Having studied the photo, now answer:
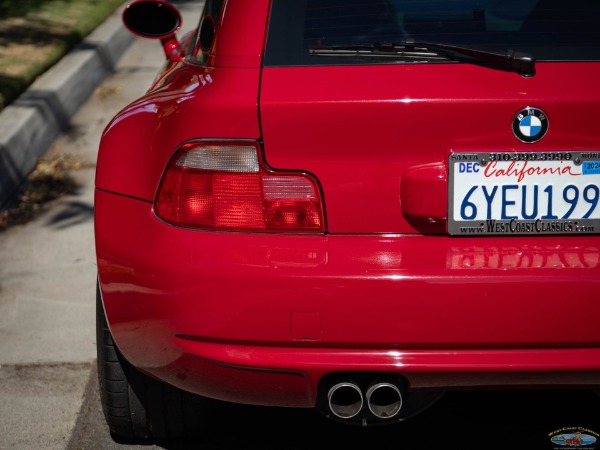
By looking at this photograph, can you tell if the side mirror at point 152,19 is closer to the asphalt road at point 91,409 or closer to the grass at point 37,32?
the asphalt road at point 91,409

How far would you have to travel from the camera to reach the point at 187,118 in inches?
102

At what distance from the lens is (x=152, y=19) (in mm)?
4188

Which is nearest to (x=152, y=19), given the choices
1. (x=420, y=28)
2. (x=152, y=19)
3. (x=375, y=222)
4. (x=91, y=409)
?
(x=152, y=19)

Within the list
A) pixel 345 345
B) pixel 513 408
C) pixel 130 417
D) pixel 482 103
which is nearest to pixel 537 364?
pixel 345 345

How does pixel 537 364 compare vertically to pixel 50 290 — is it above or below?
above

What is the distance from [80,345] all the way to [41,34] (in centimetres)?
614

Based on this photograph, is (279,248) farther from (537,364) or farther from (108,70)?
(108,70)

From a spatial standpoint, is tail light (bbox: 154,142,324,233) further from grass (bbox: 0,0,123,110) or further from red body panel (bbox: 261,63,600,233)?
grass (bbox: 0,0,123,110)

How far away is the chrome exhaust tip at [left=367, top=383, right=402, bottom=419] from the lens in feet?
8.55

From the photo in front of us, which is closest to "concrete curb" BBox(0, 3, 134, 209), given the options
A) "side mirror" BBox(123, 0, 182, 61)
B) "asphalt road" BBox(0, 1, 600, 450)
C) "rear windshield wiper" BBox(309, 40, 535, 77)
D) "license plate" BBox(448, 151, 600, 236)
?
"asphalt road" BBox(0, 1, 600, 450)

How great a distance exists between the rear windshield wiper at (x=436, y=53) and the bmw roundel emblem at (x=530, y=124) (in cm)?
12

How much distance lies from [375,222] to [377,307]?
23cm

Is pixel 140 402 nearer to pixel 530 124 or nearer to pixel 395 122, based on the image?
pixel 395 122

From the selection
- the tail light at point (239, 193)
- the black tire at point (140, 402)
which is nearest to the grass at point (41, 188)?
the black tire at point (140, 402)
